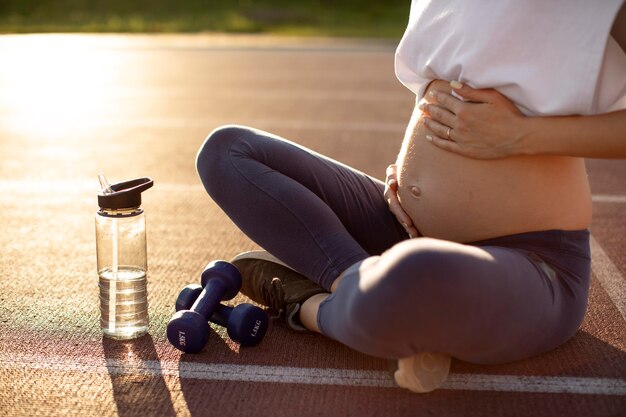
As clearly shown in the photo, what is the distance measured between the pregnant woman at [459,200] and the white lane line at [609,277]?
0.72 metres

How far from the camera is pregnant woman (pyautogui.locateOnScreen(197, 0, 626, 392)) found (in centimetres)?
225

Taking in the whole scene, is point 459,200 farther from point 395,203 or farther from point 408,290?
point 408,290

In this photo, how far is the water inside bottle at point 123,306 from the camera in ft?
9.46

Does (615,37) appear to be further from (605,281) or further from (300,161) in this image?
(605,281)

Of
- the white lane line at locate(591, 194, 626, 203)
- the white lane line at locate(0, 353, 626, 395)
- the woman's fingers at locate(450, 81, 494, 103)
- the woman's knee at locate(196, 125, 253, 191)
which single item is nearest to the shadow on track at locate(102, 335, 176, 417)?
the white lane line at locate(0, 353, 626, 395)

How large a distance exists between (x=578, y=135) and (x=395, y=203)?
0.67 metres

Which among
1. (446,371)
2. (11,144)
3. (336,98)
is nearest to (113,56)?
(336,98)

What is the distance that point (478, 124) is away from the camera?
2.58m

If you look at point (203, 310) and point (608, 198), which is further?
point (608, 198)

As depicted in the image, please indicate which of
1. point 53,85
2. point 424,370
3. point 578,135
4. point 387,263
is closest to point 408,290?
point 387,263

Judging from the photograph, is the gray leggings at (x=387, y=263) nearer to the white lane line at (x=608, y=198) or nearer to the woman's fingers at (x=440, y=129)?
the woman's fingers at (x=440, y=129)

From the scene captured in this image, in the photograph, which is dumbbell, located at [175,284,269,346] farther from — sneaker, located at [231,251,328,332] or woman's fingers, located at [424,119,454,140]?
woman's fingers, located at [424,119,454,140]

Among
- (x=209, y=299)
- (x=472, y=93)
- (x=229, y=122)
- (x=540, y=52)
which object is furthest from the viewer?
(x=229, y=122)

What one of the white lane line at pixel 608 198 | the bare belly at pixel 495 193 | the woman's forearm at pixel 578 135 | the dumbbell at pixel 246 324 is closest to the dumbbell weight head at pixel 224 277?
the dumbbell at pixel 246 324
